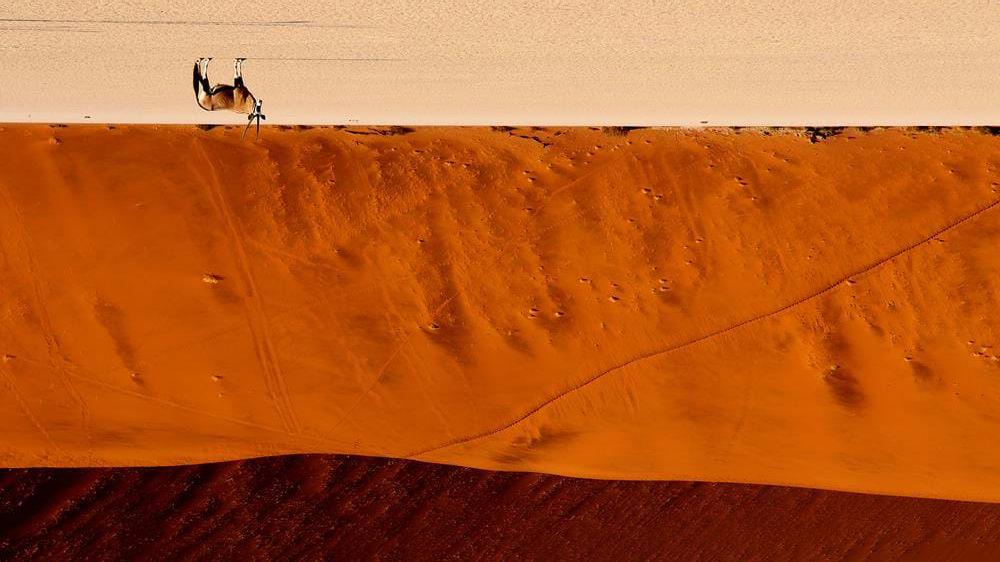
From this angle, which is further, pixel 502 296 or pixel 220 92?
pixel 502 296

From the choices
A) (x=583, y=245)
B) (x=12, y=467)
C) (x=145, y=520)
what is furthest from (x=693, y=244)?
(x=12, y=467)

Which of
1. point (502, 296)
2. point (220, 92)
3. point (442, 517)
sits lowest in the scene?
point (442, 517)

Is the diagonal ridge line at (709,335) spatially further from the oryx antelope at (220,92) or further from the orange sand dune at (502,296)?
the oryx antelope at (220,92)

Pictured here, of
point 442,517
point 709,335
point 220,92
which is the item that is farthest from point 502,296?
point 220,92

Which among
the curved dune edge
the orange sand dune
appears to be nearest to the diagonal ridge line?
the orange sand dune

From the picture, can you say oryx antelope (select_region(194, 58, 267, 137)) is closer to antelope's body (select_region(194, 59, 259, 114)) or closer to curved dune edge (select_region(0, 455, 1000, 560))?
antelope's body (select_region(194, 59, 259, 114))

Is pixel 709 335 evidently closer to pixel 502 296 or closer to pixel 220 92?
pixel 502 296

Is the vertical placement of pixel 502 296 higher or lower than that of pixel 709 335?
higher
